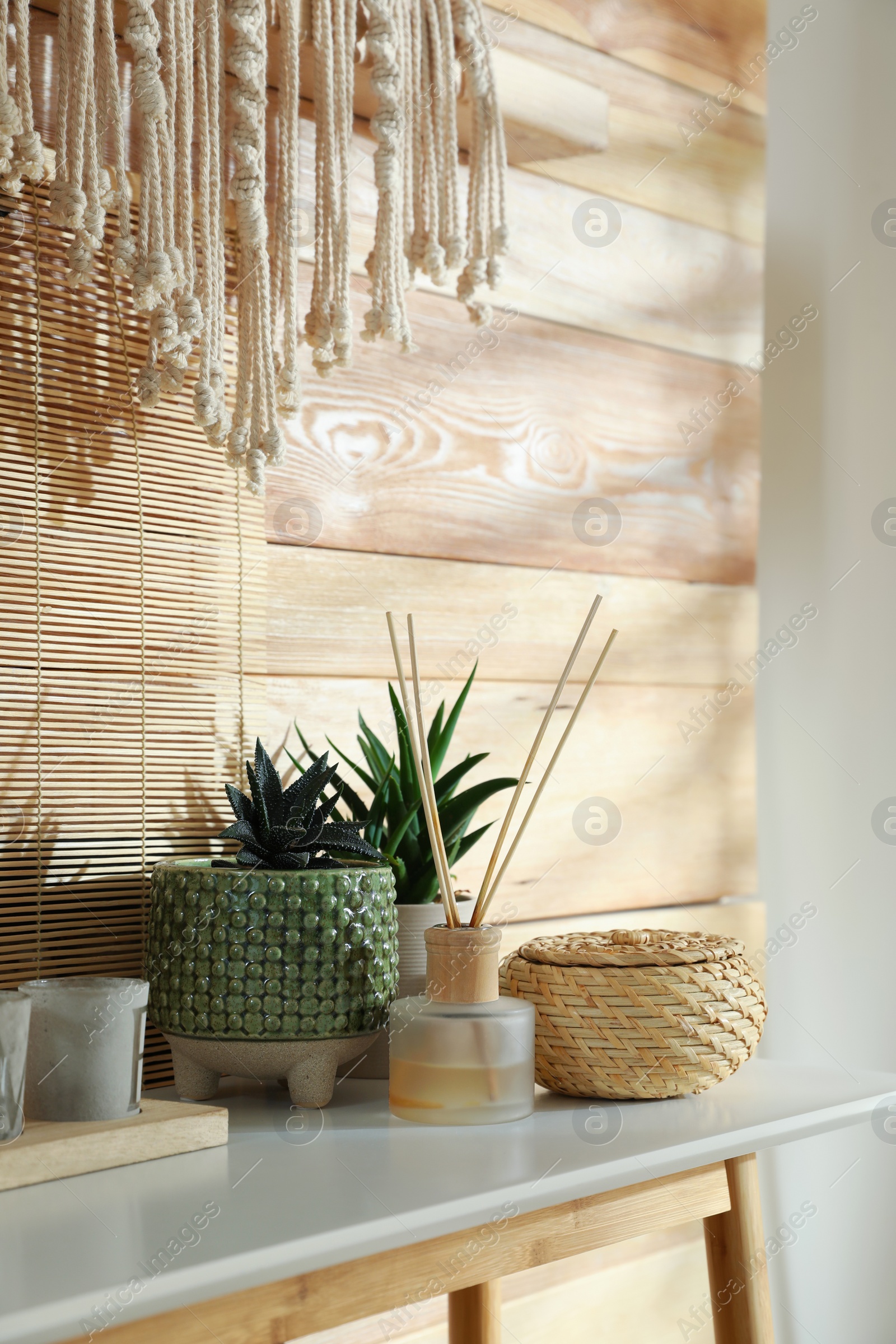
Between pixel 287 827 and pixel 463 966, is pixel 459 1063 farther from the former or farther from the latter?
pixel 287 827

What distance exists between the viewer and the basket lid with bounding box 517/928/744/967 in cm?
78

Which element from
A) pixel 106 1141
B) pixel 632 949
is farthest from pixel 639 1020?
pixel 106 1141

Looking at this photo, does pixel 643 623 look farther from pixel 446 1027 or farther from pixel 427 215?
pixel 446 1027

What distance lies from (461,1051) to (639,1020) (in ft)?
0.38

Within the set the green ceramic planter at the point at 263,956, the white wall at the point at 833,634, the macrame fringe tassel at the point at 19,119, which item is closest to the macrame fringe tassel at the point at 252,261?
the macrame fringe tassel at the point at 19,119

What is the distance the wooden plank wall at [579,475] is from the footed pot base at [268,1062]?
0.29m

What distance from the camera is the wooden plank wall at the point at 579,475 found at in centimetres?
104

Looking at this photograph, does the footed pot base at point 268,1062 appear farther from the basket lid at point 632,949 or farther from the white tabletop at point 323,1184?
the basket lid at point 632,949

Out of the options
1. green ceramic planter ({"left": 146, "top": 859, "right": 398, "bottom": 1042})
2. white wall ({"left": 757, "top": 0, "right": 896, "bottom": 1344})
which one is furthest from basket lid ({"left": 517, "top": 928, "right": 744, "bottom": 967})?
white wall ({"left": 757, "top": 0, "right": 896, "bottom": 1344})

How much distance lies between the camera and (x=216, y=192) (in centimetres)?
82

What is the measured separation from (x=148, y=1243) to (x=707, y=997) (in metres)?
0.38

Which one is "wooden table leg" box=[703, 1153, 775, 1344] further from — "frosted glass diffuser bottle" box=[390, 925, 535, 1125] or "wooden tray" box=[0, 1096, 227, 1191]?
"wooden tray" box=[0, 1096, 227, 1191]

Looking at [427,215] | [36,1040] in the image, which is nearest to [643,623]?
[427,215]

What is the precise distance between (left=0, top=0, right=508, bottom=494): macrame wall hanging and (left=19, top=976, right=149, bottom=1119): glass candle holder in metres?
0.37
